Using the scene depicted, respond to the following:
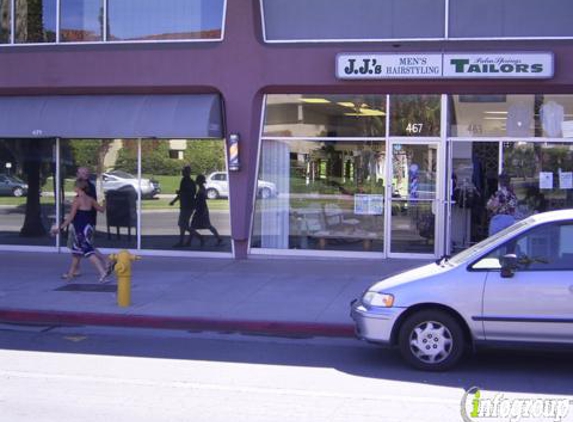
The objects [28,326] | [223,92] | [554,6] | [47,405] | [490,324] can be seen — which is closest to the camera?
[47,405]

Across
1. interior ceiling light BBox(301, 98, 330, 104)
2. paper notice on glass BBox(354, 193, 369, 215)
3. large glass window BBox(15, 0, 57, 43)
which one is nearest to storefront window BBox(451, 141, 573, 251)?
paper notice on glass BBox(354, 193, 369, 215)

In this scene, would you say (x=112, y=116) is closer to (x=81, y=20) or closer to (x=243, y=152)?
(x=81, y=20)

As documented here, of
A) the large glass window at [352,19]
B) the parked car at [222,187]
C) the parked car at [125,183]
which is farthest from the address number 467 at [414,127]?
the parked car at [125,183]

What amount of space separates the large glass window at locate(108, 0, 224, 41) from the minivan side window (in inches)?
360

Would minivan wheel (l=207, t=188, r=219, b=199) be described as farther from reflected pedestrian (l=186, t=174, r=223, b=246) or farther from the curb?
the curb

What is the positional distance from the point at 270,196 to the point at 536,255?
28.2 ft

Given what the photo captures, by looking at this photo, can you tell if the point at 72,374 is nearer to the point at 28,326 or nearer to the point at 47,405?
the point at 47,405

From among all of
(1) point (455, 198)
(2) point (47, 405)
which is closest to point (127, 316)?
(2) point (47, 405)

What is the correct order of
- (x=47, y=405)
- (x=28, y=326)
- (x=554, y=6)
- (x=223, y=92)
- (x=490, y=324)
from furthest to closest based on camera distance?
(x=223, y=92)
(x=554, y=6)
(x=28, y=326)
(x=490, y=324)
(x=47, y=405)

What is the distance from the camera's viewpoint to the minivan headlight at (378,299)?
761cm

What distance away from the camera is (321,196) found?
605 inches

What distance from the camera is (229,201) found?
50.3ft

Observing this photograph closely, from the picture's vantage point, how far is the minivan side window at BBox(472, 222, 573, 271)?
7363 mm

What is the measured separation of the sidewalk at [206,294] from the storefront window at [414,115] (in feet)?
8.12
